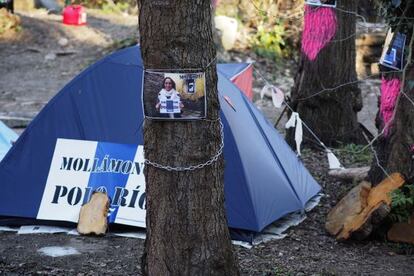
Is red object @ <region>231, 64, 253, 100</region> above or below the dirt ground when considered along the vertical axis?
above

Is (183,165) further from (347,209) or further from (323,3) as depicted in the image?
(323,3)

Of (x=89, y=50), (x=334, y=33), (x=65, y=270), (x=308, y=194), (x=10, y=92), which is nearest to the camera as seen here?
(x=65, y=270)

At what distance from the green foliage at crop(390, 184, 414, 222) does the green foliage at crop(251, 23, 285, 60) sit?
31.6 ft

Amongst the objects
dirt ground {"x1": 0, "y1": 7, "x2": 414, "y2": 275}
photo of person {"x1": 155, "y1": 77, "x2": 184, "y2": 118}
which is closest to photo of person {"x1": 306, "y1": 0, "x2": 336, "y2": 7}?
dirt ground {"x1": 0, "y1": 7, "x2": 414, "y2": 275}

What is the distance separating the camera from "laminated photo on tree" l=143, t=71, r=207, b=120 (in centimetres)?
354

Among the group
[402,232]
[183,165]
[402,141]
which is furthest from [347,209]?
[183,165]

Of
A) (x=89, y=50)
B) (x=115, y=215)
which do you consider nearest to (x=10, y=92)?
(x=89, y=50)

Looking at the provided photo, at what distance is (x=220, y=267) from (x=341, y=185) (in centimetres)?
312

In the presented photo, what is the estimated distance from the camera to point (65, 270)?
4.56 m

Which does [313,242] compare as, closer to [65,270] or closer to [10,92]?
[65,270]

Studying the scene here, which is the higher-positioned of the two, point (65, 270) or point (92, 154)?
point (92, 154)

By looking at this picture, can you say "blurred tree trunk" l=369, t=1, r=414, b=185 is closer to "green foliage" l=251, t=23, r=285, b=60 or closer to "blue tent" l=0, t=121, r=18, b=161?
"blue tent" l=0, t=121, r=18, b=161

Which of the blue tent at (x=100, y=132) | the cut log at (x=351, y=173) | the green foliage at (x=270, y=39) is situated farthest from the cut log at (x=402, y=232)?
the green foliage at (x=270, y=39)

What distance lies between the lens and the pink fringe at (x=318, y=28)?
746 centimetres
